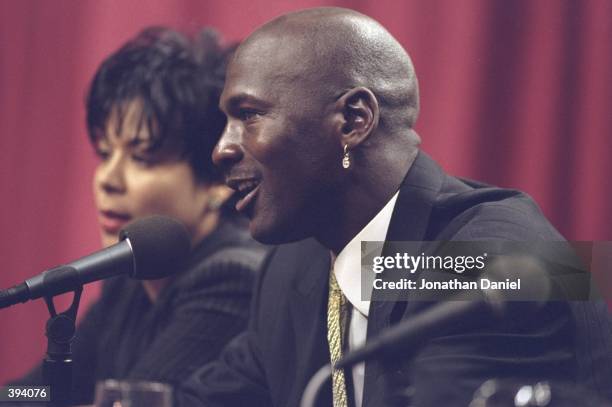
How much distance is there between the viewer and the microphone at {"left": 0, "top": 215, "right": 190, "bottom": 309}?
117 centimetres

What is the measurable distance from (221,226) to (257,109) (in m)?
0.68

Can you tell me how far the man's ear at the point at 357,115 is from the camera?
148 centimetres

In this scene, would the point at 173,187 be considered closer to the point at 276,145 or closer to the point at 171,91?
the point at 171,91

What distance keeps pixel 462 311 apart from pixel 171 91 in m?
1.40

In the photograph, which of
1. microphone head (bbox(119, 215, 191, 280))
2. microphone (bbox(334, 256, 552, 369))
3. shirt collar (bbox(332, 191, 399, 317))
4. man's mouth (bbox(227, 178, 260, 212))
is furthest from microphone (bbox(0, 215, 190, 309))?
microphone (bbox(334, 256, 552, 369))

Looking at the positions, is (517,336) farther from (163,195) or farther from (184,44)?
(184,44)

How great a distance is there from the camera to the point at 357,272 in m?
1.53

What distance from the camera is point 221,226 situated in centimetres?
213

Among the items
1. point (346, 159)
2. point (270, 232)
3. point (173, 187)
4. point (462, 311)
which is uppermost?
point (173, 187)

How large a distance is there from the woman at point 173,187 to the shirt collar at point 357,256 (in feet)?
1.67

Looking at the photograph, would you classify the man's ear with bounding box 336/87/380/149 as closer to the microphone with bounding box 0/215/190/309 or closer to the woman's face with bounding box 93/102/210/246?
the microphone with bounding box 0/215/190/309

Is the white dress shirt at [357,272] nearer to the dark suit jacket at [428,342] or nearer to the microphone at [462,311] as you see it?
the dark suit jacket at [428,342]

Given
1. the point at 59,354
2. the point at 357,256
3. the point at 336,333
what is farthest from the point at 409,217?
the point at 59,354

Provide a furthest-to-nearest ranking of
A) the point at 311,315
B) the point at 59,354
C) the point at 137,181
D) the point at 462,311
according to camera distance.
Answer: the point at 137,181, the point at 311,315, the point at 59,354, the point at 462,311
